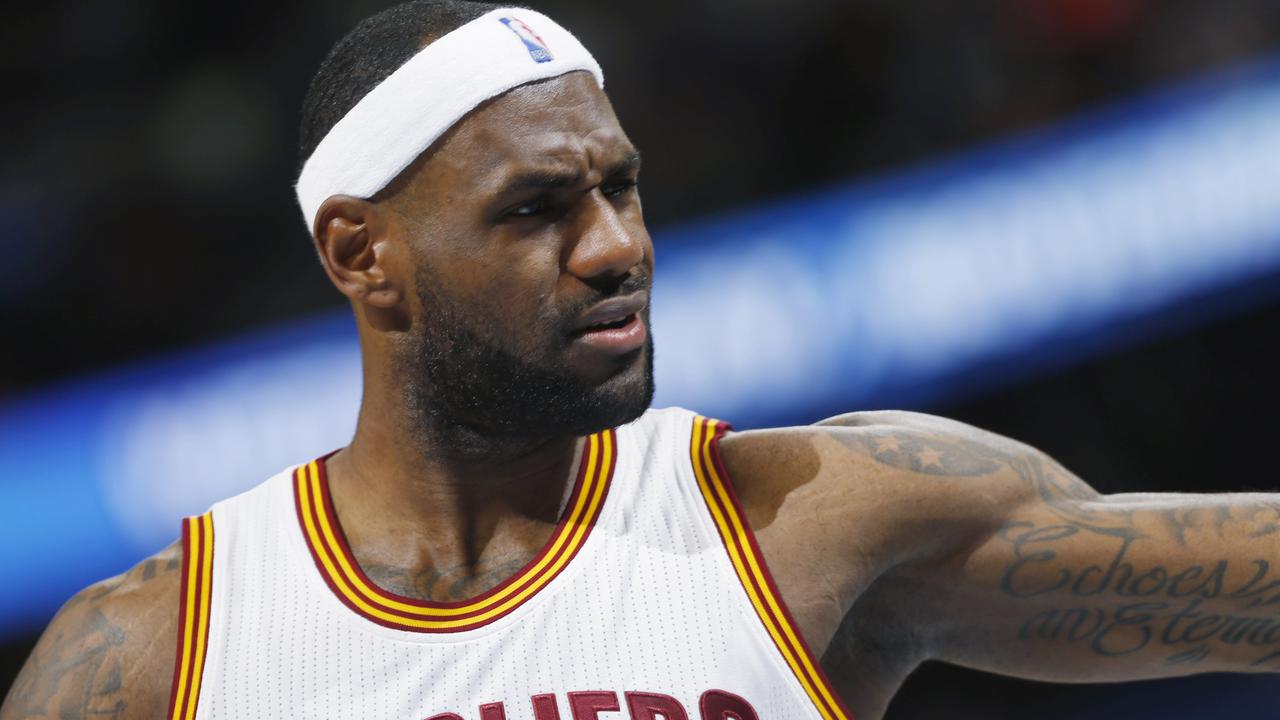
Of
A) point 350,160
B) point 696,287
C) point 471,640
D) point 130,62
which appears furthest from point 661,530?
point 130,62

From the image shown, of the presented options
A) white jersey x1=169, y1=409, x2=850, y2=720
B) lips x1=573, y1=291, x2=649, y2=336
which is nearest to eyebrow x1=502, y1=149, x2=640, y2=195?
lips x1=573, y1=291, x2=649, y2=336

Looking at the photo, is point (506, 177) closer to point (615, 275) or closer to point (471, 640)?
point (615, 275)

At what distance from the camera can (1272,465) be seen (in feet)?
16.8

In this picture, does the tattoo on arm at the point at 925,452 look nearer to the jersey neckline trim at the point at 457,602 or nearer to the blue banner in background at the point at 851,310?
the jersey neckline trim at the point at 457,602

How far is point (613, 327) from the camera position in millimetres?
2379

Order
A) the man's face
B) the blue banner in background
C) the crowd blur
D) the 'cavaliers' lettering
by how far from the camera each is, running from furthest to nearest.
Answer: the crowd blur → the blue banner in background → the man's face → the 'cavaliers' lettering

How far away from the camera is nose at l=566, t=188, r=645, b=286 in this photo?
2.32 m

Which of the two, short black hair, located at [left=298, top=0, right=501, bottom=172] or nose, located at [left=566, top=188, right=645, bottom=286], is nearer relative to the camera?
nose, located at [left=566, top=188, right=645, bottom=286]

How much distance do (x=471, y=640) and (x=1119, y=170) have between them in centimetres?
391

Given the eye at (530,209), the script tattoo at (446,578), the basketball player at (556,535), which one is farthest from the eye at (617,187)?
the script tattoo at (446,578)

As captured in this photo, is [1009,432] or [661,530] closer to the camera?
[661,530]

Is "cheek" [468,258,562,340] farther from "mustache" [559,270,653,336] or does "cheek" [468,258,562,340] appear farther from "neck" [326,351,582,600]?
"neck" [326,351,582,600]

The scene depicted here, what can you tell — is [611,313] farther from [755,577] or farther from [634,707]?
[634,707]

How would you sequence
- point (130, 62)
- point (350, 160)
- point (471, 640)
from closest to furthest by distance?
1. point (471, 640)
2. point (350, 160)
3. point (130, 62)
